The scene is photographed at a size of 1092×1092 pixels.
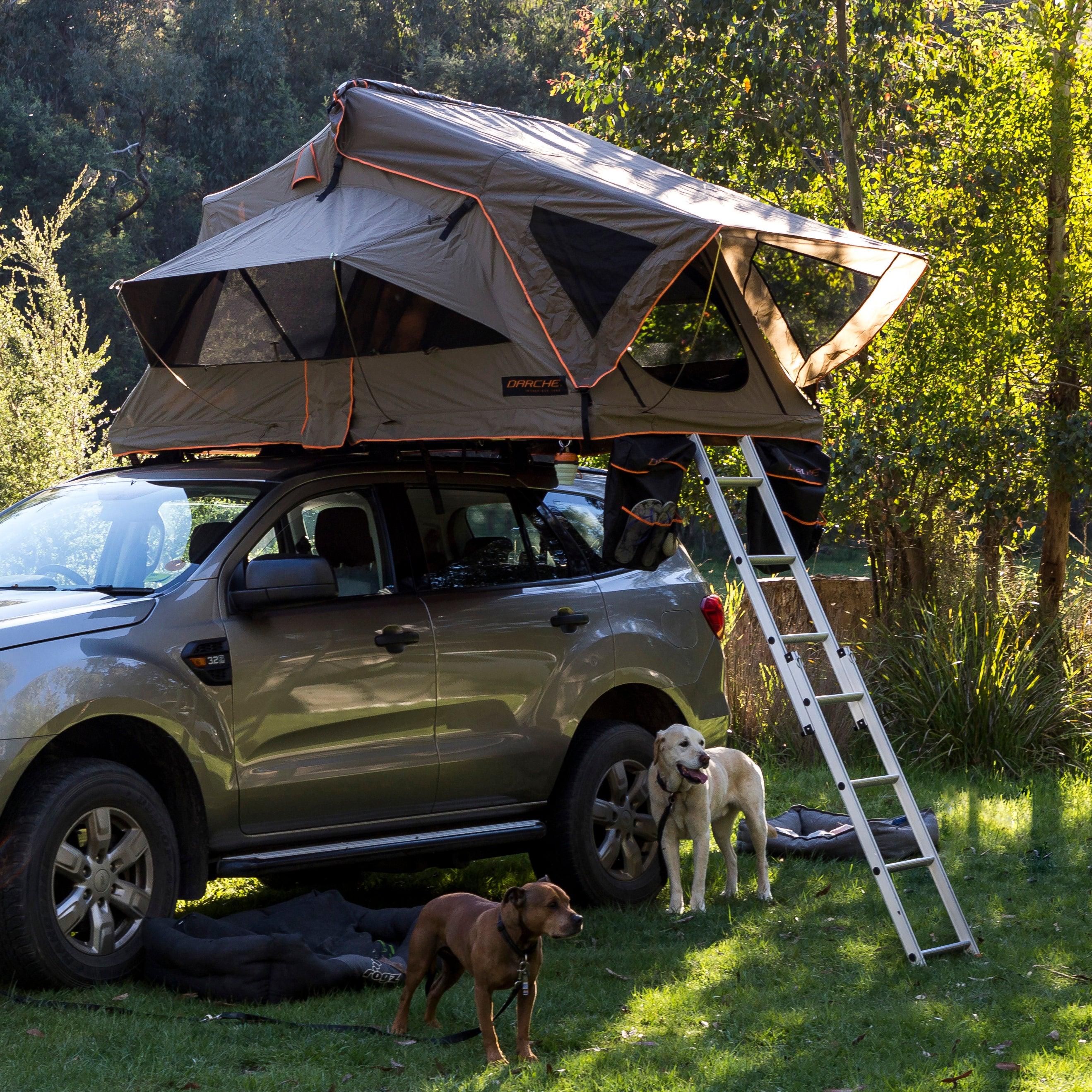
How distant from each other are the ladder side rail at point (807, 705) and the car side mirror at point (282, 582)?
1.69 metres

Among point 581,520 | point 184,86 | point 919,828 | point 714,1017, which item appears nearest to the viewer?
point 714,1017

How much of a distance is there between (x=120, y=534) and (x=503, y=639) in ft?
5.61

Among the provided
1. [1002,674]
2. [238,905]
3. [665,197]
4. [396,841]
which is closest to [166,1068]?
[396,841]

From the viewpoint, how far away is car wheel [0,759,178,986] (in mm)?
4688

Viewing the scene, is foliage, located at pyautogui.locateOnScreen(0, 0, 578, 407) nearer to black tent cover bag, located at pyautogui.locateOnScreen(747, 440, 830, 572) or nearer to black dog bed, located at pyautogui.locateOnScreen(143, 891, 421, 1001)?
black tent cover bag, located at pyautogui.locateOnScreen(747, 440, 830, 572)

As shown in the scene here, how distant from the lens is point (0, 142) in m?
32.8

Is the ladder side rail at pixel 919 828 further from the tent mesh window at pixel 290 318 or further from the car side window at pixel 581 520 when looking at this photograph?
the tent mesh window at pixel 290 318

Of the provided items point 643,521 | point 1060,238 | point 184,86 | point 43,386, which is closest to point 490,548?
point 643,521

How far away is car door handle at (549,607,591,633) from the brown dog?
1917 mm

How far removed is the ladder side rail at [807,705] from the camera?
5.69m

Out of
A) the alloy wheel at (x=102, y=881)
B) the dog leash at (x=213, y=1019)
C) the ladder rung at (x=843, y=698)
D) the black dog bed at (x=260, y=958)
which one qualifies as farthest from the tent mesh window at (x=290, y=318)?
the dog leash at (x=213, y=1019)

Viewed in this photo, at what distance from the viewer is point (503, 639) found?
6.20m

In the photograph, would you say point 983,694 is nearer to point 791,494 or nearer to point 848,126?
point 791,494

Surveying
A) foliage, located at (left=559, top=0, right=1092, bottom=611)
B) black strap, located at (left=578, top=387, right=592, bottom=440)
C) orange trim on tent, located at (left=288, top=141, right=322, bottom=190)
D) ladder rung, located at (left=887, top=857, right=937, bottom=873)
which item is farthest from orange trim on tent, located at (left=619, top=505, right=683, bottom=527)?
foliage, located at (left=559, top=0, right=1092, bottom=611)
